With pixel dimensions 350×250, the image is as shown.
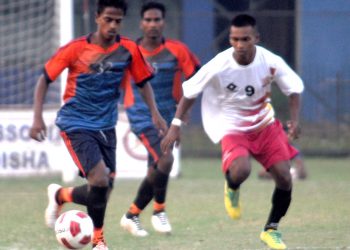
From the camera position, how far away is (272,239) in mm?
8531

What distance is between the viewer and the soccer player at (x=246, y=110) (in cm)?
869

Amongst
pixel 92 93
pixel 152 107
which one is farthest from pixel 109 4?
pixel 152 107

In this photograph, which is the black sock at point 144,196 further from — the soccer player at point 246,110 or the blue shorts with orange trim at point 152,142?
the soccer player at point 246,110

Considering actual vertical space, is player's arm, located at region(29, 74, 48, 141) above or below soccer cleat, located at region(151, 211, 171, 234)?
above

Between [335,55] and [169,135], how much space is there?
35.8ft

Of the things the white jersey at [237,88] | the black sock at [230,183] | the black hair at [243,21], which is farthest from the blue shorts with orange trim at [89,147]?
the black hair at [243,21]

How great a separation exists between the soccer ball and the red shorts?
4.48 ft

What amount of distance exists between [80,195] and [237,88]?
1531mm

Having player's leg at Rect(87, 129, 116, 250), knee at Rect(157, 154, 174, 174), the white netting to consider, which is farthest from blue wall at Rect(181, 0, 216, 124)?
player's leg at Rect(87, 129, 116, 250)

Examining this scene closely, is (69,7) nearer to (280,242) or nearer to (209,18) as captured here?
(209,18)

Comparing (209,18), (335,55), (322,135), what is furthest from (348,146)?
(209,18)

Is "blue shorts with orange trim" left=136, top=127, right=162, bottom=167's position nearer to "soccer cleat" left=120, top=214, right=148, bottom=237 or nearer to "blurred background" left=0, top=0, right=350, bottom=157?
"soccer cleat" left=120, top=214, right=148, bottom=237

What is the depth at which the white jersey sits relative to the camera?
8766mm

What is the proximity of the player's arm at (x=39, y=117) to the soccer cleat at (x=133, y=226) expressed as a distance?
1.50 metres
